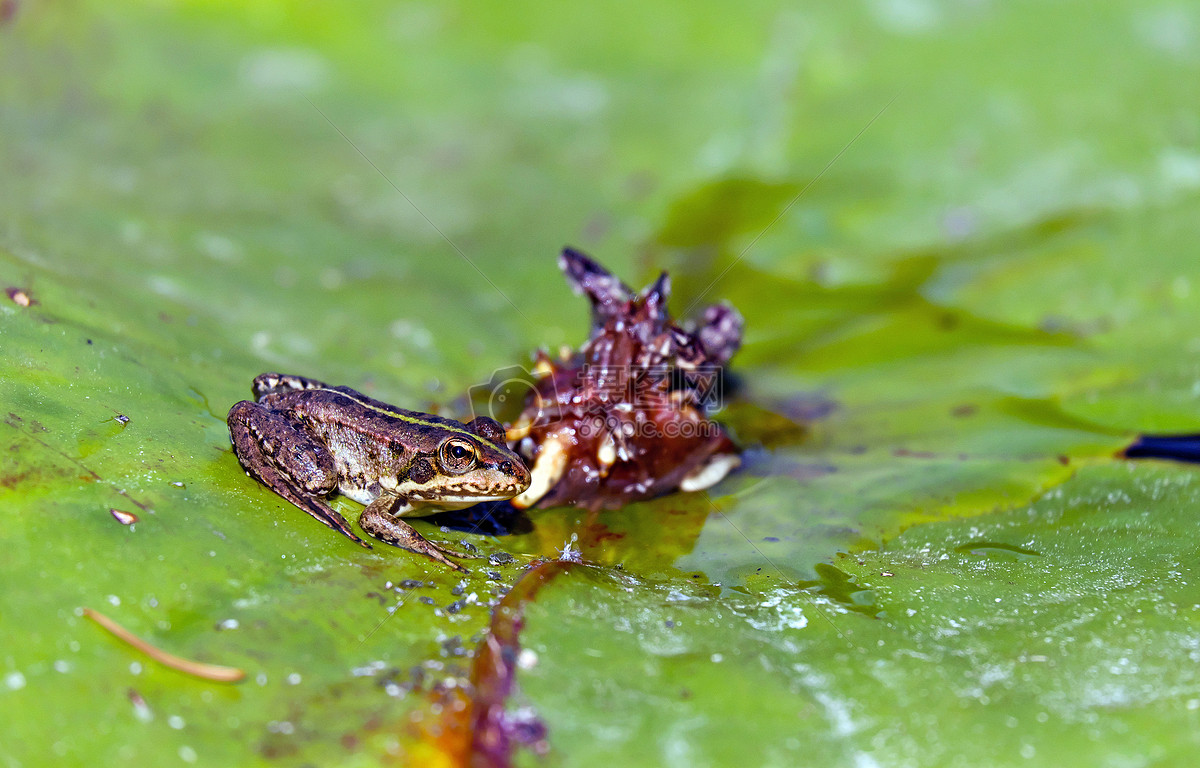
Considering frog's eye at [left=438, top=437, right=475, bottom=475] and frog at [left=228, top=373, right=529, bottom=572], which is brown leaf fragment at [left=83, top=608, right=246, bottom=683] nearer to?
frog at [left=228, top=373, right=529, bottom=572]

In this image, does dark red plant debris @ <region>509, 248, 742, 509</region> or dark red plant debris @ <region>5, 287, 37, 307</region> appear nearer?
dark red plant debris @ <region>5, 287, 37, 307</region>

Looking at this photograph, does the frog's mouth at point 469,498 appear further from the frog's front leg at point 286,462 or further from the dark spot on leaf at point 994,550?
the dark spot on leaf at point 994,550


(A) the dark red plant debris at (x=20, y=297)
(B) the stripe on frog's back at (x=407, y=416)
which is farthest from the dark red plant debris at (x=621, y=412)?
(A) the dark red plant debris at (x=20, y=297)

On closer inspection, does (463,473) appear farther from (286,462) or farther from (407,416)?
(286,462)

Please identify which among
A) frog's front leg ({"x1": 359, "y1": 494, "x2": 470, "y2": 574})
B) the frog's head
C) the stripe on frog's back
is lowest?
frog's front leg ({"x1": 359, "y1": 494, "x2": 470, "y2": 574})

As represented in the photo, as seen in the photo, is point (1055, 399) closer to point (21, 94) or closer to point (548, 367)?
point (548, 367)

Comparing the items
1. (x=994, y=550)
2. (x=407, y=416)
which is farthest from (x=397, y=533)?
(x=994, y=550)

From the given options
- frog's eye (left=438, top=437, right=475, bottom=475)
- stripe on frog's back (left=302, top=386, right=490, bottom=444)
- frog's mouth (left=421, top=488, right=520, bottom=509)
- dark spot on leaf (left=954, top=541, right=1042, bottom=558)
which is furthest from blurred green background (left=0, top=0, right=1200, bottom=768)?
stripe on frog's back (left=302, top=386, right=490, bottom=444)

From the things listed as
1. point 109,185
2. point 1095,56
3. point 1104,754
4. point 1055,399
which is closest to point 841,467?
point 1055,399
